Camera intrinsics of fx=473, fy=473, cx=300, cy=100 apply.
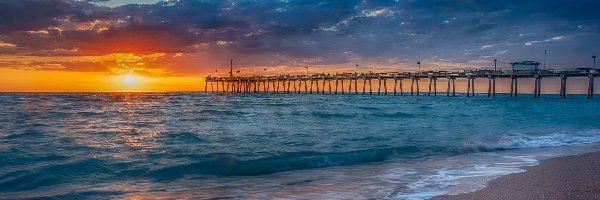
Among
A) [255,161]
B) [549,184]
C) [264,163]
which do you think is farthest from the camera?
[255,161]

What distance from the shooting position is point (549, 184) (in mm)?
5828

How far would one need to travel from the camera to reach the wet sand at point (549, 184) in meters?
5.10

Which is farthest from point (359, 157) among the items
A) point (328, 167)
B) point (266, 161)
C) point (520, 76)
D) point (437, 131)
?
point (520, 76)

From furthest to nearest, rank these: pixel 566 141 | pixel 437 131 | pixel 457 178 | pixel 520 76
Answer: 1. pixel 520 76
2. pixel 437 131
3. pixel 566 141
4. pixel 457 178

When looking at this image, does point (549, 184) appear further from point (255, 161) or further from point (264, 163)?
point (255, 161)

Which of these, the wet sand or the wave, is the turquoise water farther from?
the wet sand

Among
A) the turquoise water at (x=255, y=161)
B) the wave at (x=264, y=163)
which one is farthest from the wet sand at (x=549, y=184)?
the wave at (x=264, y=163)

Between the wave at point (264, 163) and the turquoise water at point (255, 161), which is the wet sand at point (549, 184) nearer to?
the turquoise water at point (255, 161)

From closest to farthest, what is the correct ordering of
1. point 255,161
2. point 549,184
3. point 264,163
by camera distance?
1. point 549,184
2. point 264,163
3. point 255,161

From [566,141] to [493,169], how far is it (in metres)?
7.29

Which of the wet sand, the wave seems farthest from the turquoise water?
the wet sand

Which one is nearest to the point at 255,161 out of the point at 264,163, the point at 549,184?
the point at 264,163

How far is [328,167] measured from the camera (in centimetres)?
889

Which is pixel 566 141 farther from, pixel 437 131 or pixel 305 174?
pixel 305 174
